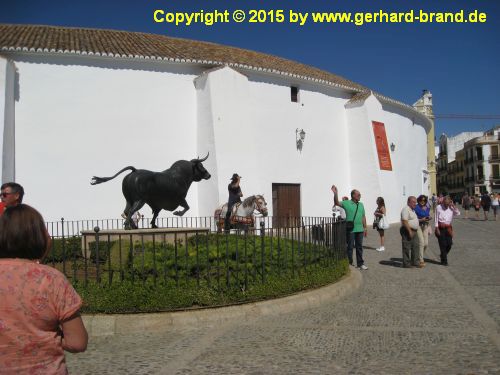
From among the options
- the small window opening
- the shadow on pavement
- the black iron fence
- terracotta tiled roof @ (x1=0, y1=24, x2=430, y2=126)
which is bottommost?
the shadow on pavement

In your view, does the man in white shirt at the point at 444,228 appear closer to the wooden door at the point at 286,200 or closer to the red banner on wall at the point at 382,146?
the wooden door at the point at 286,200

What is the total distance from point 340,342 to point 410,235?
5.08m

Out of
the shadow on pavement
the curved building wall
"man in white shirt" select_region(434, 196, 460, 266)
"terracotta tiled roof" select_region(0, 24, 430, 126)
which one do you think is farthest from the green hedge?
"terracotta tiled roof" select_region(0, 24, 430, 126)

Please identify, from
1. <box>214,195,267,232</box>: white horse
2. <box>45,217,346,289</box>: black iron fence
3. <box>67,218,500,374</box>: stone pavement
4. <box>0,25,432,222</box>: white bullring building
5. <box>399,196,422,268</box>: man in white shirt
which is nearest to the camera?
<box>67,218,500,374</box>: stone pavement

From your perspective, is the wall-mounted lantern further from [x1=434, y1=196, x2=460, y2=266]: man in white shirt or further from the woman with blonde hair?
the woman with blonde hair

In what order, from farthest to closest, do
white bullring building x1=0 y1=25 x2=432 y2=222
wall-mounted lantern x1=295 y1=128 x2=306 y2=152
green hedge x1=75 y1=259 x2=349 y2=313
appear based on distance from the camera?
wall-mounted lantern x1=295 y1=128 x2=306 y2=152, white bullring building x1=0 y1=25 x2=432 y2=222, green hedge x1=75 y1=259 x2=349 y2=313

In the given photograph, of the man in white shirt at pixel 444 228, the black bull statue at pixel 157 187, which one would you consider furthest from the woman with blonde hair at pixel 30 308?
the man in white shirt at pixel 444 228

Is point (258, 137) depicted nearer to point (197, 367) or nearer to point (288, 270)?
point (288, 270)

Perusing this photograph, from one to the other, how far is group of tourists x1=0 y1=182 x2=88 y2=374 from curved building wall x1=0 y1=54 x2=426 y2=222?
556 inches

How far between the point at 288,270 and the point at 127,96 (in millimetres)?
11816

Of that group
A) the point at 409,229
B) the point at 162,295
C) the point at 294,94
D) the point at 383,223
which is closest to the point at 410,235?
the point at 409,229

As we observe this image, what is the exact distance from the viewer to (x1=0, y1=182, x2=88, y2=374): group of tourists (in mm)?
1939

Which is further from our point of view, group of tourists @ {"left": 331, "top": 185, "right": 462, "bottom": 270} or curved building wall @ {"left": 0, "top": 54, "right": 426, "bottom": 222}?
curved building wall @ {"left": 0, "top": 54, "right": 426, "bottom": 222}

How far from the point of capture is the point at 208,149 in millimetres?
16828
